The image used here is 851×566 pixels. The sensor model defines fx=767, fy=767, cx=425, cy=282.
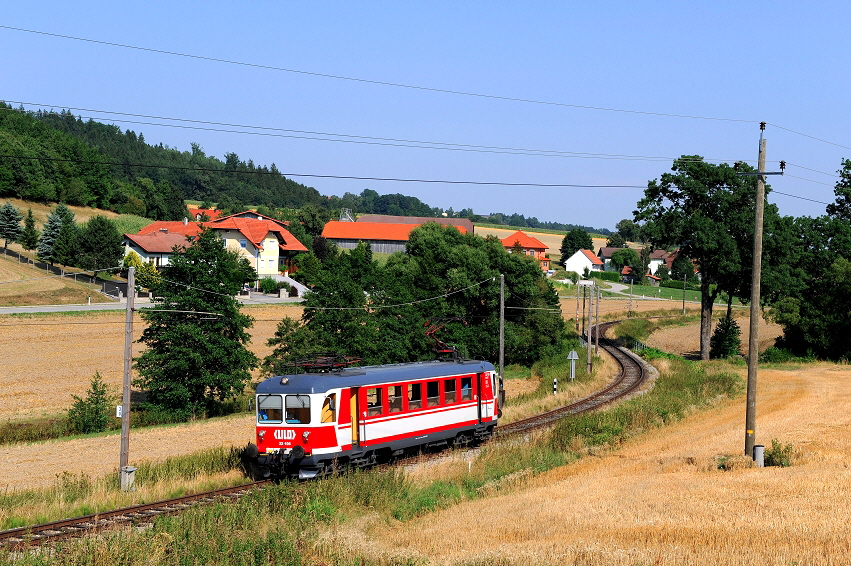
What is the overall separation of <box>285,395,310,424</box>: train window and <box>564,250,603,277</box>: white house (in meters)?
137

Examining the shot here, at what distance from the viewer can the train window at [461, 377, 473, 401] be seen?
26.0 m

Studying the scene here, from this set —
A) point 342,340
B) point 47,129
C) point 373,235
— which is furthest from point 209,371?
point 47,129

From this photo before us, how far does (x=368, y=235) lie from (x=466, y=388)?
117729 millimetres

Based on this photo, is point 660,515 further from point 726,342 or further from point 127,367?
point 726,342

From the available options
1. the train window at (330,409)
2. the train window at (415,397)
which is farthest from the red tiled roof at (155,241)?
the train window at (330,409)

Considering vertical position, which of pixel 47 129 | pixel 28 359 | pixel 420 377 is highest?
pixel 47 129

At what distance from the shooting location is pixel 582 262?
155625 mm

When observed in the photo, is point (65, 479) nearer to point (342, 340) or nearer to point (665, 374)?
point (342, 340)

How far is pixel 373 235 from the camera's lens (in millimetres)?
143250

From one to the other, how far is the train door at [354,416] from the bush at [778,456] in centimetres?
1140

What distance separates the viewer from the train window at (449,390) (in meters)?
25.0

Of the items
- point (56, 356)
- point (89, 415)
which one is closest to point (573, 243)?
point (56, 356)

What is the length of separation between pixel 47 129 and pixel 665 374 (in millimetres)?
154467

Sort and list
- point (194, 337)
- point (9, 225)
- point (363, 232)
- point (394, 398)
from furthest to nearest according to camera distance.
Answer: point (363, 232) < point (9, 225) < point (194, 337) < point (394, 398)
